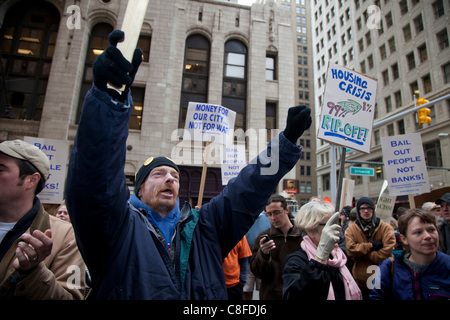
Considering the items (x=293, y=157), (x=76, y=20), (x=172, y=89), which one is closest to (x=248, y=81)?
(x=172, y=89)

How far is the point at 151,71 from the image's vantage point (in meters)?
15.2

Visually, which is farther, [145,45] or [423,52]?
[423,52]

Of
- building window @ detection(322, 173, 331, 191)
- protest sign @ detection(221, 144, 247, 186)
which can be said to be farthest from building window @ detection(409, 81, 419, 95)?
protest sign @ detection(221, 144, 247, 186)

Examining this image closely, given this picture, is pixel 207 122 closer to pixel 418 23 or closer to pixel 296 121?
pixel 296 121

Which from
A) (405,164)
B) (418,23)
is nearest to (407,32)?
(418,23)

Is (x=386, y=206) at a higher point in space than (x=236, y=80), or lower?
lower

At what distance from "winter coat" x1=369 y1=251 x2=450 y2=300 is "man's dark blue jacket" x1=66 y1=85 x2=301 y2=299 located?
1771 millimetres

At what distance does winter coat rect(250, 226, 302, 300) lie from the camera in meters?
3.43

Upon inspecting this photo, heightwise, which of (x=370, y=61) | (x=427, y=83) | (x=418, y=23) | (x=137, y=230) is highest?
(x=418, y=23)

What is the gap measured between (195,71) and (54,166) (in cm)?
1328

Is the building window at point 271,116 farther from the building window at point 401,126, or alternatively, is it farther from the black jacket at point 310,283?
the building window at point 401,126

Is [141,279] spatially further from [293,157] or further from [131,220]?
[293,157]

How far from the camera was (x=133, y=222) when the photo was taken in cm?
154

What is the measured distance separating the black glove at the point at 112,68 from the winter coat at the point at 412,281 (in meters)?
2.87
